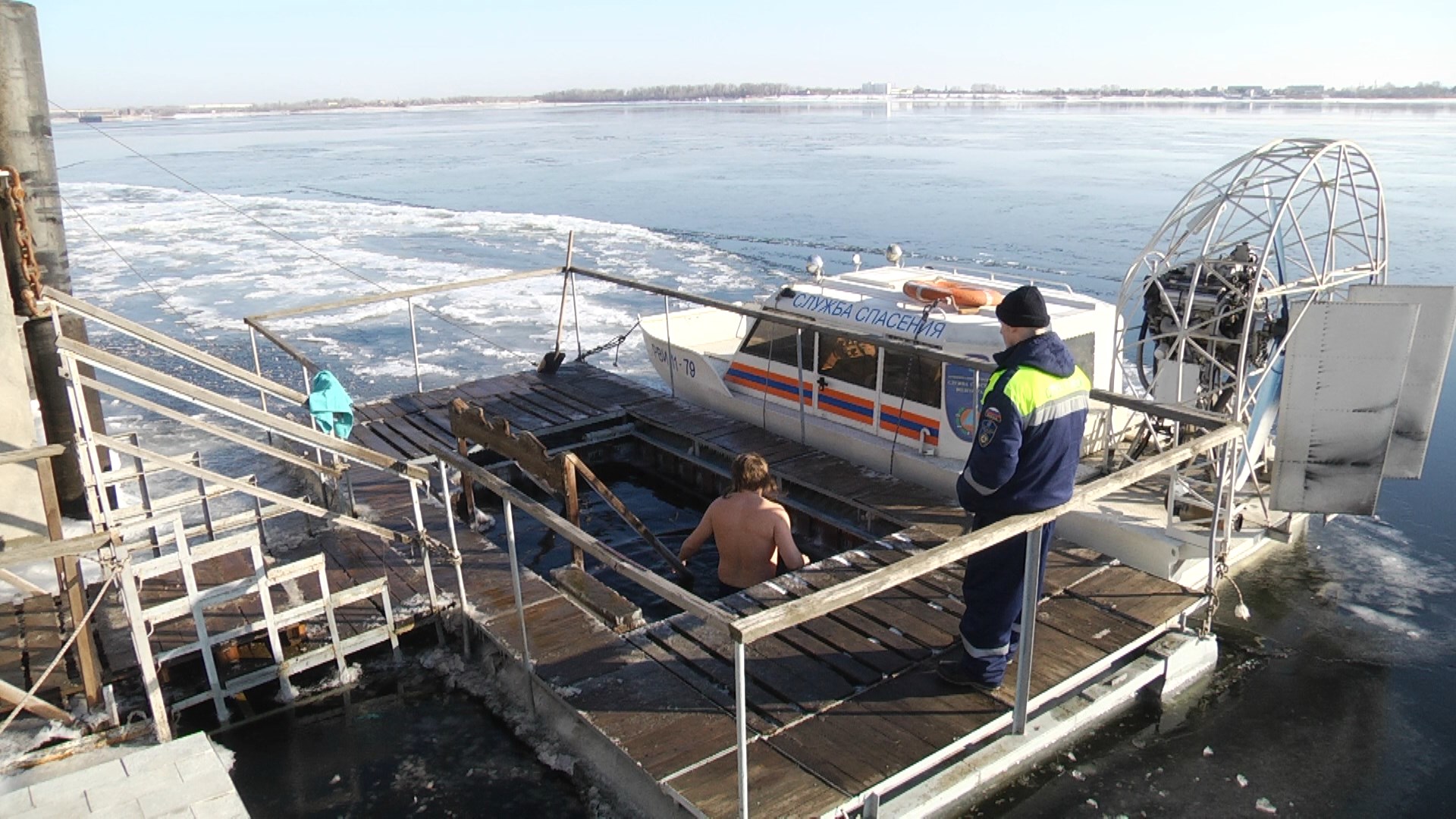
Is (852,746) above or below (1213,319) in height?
below

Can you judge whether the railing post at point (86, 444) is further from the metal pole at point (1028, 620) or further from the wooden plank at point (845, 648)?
the metal pole at point (1028, 620)

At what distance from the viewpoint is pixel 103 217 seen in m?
31.6

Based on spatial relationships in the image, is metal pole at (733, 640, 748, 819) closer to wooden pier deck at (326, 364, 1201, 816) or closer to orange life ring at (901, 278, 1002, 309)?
wooden pier deck at (326, 364, 1201, 816)

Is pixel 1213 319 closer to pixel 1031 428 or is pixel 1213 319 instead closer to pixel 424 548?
pixel 1031 428

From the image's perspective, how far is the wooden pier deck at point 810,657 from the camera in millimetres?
4477

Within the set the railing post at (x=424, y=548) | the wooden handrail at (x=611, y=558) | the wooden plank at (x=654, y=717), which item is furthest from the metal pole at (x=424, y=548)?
the wooden plank at (x=654, y=717)

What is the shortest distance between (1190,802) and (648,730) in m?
2.88

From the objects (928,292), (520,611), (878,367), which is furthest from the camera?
(928,292)

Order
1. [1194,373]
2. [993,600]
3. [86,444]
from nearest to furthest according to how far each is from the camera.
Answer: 1. [993,600]
2. [86,444]
3. [1194,373]

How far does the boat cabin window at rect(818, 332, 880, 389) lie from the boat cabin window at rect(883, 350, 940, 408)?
0.13 m

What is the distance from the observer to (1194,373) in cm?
796

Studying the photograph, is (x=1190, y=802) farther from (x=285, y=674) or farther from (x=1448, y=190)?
(x=1448, y=190)

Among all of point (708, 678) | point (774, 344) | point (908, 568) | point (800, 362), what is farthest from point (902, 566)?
point (774, 344)

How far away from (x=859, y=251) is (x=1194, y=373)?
15.2 m
